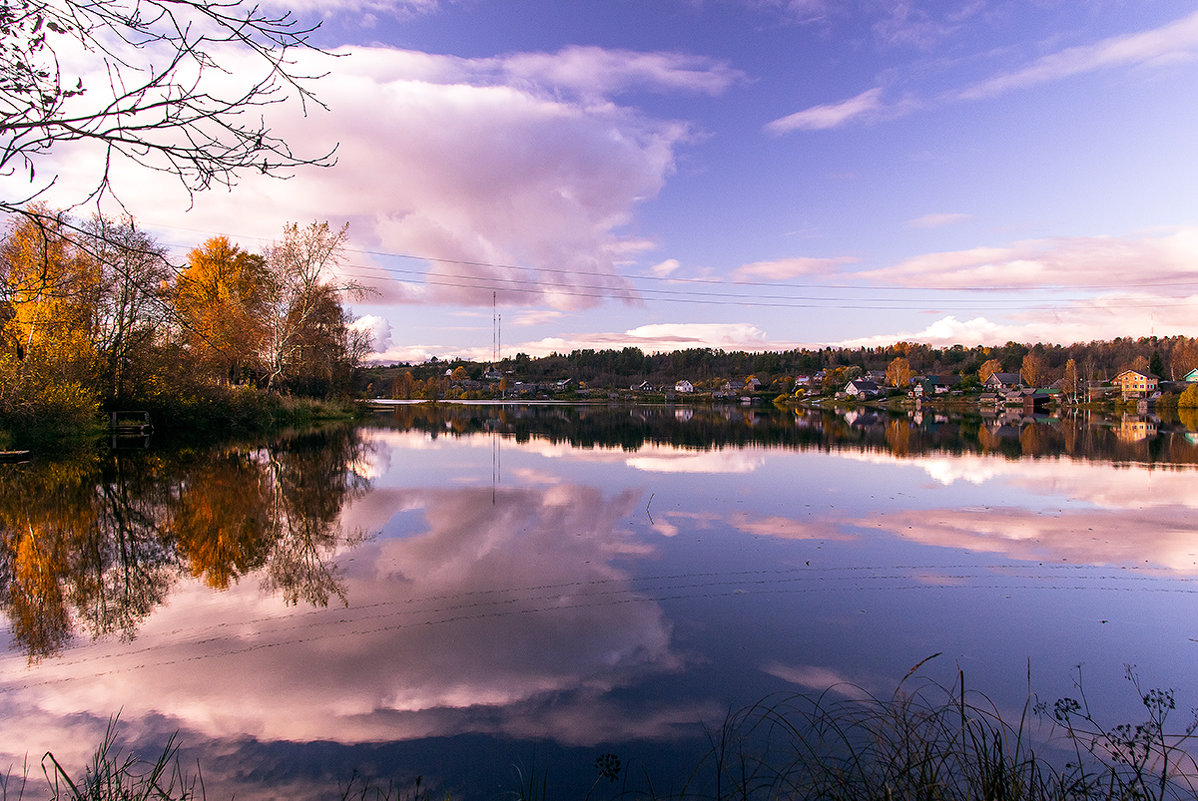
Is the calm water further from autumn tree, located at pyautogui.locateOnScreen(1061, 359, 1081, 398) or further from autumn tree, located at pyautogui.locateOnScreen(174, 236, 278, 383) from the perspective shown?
autumn tree, located at pyautogui.locateOnScreen(1061, 359, 1081, 398)

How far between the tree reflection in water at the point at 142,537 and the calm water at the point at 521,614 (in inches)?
2.1

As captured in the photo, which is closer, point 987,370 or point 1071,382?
point 1071,382

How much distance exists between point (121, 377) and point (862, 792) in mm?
30116

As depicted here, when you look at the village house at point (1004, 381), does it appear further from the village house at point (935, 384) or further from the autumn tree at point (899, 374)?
the autumn tree at point (899, 374)

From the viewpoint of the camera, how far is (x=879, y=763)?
3.37 meters

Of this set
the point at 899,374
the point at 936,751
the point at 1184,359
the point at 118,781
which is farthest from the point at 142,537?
the point at 1184,359

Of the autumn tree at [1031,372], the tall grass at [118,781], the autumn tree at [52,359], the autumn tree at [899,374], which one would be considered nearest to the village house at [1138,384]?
the autumn tree at [1031,372]

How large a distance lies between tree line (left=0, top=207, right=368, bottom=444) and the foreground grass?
257 centimetres

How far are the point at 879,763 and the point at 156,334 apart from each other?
30.0 meters

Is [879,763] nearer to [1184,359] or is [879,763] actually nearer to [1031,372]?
[1031,372]

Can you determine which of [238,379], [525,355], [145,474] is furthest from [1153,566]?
[525,355]

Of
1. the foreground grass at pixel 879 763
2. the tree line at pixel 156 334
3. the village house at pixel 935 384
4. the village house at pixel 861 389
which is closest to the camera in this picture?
the foreground grass at pixel 879 763

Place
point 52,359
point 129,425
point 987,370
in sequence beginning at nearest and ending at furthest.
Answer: point 52,359 < point 129,425 < point 987,370

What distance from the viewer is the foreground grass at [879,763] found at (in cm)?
323
